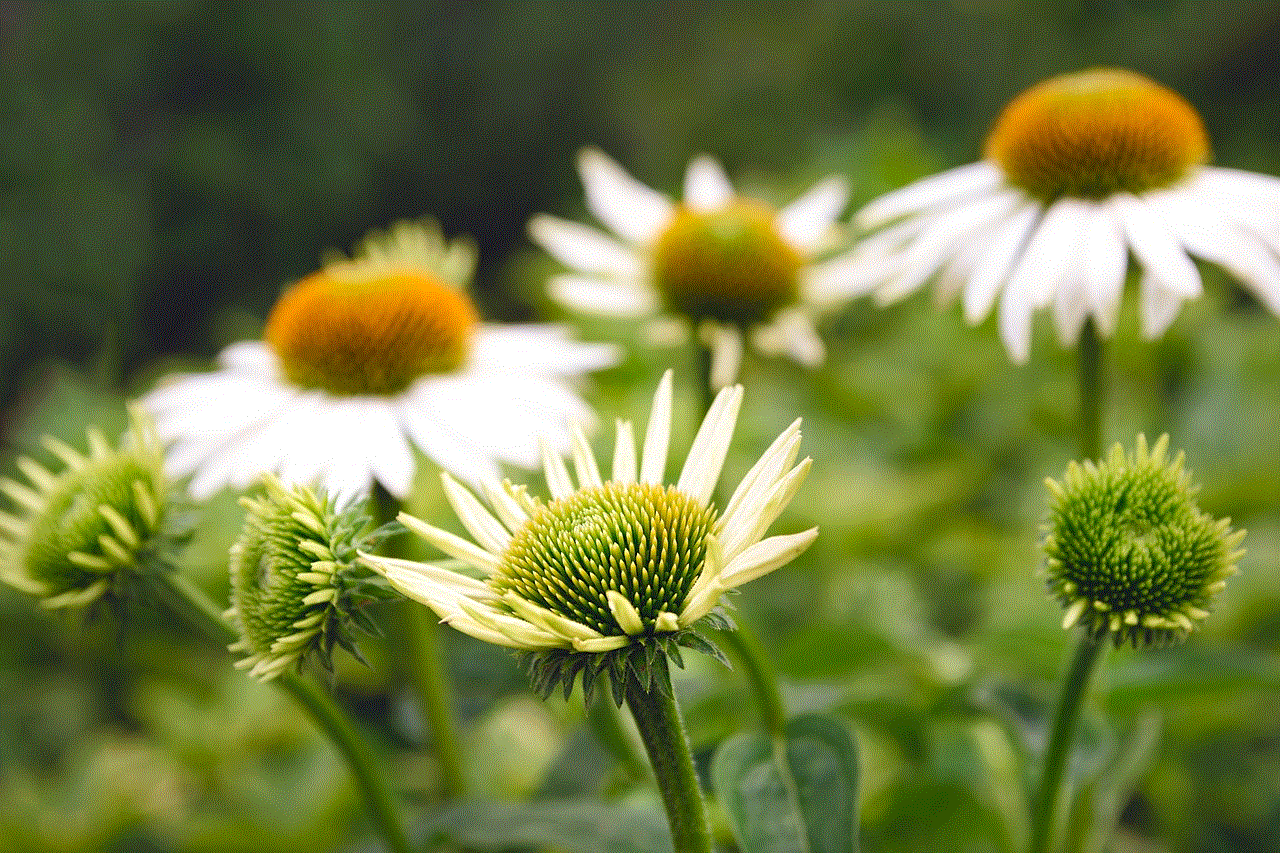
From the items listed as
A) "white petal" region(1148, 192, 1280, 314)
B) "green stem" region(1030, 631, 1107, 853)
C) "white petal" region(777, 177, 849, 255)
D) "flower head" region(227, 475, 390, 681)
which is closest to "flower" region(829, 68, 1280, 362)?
"white petal" region(1148, 192, 1280, 314)

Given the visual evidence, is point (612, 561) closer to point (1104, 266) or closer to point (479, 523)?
point (479, 523)

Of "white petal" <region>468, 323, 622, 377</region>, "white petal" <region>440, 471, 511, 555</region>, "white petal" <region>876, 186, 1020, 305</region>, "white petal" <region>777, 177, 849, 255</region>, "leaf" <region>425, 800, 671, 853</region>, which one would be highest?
"white petal" <region>777, 177, 849, 255</region>

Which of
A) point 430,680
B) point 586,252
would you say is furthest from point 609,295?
point 430,680

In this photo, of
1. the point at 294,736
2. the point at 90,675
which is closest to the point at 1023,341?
the point at 294,736

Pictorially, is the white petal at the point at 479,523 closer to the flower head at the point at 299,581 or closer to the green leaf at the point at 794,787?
the flower head at the point at 299,581

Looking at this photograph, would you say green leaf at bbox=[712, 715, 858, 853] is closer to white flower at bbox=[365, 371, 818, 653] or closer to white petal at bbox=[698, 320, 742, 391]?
white flower at bbox=[365, 371, 818, 653]
